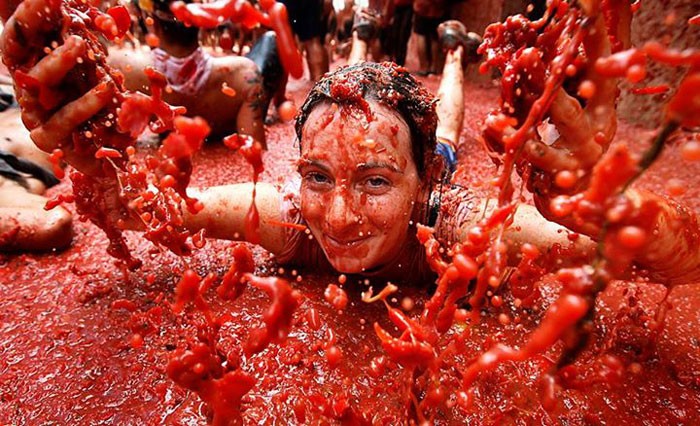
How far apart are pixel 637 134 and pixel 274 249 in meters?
3.63

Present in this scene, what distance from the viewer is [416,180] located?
65.2 inches

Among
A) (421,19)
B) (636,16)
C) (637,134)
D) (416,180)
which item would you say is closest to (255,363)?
(416,180)

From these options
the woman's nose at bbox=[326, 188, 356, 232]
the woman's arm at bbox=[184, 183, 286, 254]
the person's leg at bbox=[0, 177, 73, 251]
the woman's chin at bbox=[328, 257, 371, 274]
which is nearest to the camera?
the woman's nose at bbox=[326, 188, 356, 232]

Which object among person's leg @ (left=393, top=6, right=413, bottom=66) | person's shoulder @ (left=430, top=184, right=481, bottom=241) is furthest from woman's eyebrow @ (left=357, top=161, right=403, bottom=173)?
person's leg @ (left=393, top=6, right=413, bottom=66)

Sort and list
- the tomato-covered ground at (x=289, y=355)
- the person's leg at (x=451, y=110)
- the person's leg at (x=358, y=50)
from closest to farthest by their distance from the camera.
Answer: the tomato-covered ground at (x=289, y=355) → the person's leg at (x=451, y=110) → the person's leg at (x=358, y=50)

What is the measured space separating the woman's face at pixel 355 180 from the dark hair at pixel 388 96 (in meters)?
0.03

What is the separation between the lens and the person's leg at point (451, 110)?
296cm

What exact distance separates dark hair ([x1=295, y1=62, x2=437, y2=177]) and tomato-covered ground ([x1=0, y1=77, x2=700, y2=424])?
0.65 meters

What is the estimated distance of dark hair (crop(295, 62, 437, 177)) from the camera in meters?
1.52

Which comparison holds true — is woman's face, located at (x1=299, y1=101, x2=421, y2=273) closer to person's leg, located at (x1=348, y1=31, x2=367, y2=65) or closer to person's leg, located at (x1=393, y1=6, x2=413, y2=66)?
person's leg, located at (x1=348, y1=31, x2=367, y2=65)

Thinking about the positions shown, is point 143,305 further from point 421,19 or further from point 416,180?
point 421,19

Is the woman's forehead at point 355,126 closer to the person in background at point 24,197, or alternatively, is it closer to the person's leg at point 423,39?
the person in background at point 24,197

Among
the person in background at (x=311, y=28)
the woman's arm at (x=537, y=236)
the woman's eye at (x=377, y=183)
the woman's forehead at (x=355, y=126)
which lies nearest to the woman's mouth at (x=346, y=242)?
the woman's eye at (x=377, y=183)

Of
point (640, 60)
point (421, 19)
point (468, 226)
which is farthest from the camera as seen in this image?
point (421, 19)
